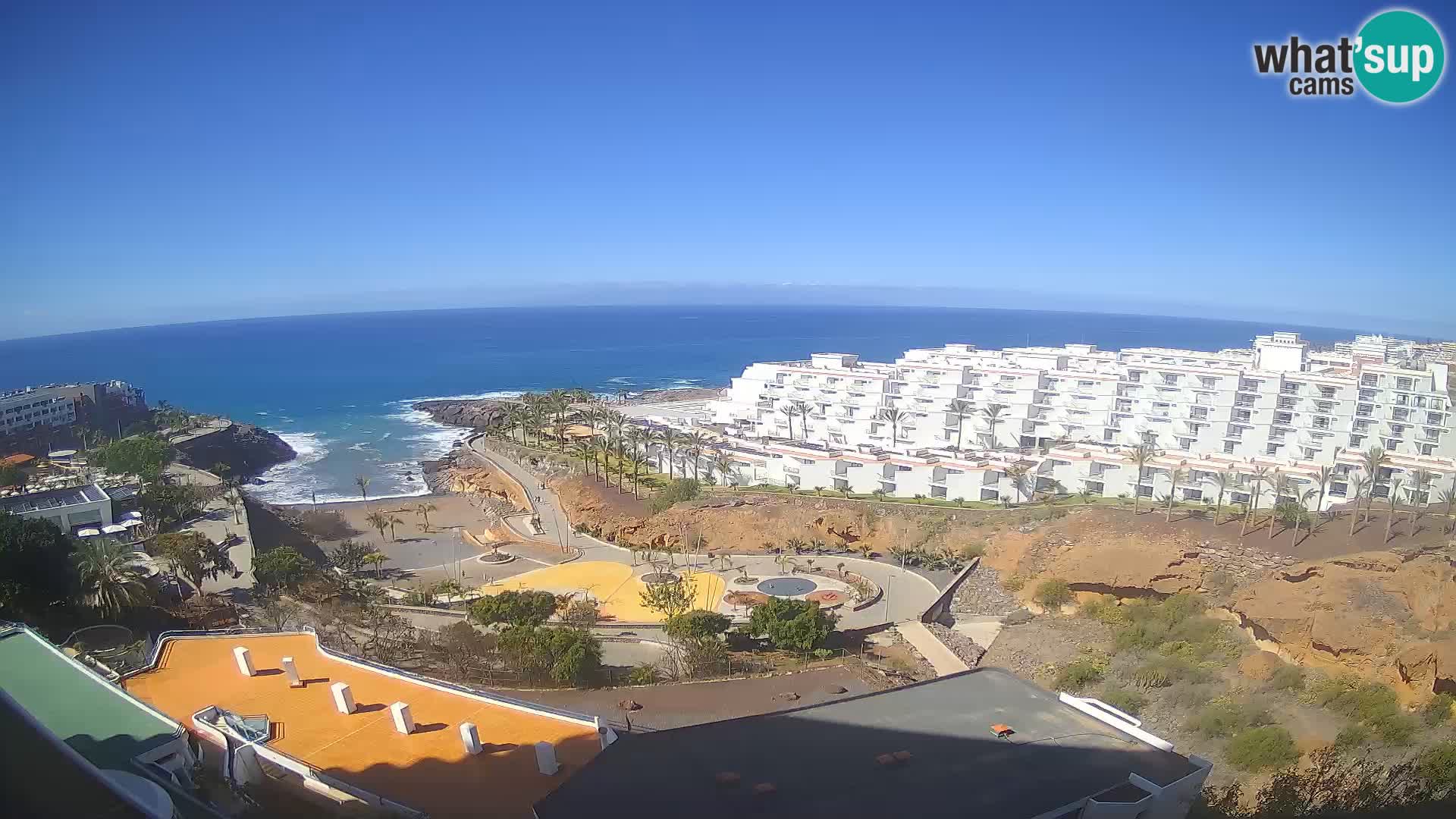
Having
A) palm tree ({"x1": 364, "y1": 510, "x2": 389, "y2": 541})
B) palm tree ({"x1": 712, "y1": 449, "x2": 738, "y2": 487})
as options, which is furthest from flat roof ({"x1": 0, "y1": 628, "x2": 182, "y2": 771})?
palm tree ({"x1": 712, "y1": 449, "x2": 738, "y2": 487})

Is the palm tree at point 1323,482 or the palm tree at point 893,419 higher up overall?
the palm tree at point 893,419

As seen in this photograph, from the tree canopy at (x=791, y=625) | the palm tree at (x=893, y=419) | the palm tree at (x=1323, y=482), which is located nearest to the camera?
the tree canopy at (x=791, y=625)

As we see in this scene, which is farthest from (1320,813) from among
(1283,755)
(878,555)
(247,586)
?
(247,586)

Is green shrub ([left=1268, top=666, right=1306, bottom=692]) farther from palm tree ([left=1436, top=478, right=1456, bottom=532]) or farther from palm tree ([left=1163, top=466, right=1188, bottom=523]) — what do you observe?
palm tree ([left=1436, top=478, right=1456, bottom=532])

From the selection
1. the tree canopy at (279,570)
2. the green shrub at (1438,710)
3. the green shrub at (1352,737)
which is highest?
the tree canopy at (279,570)

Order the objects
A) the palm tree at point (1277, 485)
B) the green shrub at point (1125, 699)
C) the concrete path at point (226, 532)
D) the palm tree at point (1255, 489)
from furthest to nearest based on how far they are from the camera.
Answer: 1. the palm tree at point (1277, 485)
2. the palm tree at point (1255, 489)
3. the concrete path at point (226, 532)
4. the green shrub at point (1125, 699)

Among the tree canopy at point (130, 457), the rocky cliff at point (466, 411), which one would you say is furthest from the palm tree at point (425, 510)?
the rocky cliff at point (466, 411)

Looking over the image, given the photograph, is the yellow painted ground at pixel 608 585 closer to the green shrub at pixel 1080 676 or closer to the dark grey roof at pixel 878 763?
the green shrub at pixel 1080 676

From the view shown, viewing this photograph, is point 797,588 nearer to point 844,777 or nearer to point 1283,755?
point 1283,755
